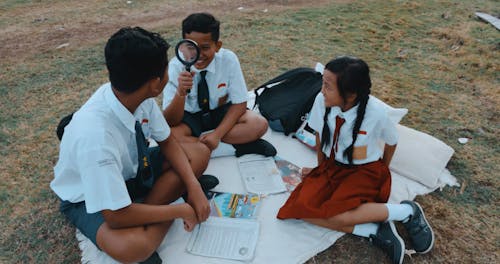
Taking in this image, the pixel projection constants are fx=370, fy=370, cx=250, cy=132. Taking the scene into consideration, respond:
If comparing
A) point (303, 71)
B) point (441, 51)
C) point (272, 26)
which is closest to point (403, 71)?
point (441, 51)

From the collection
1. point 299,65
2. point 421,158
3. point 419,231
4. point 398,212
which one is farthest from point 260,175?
point 299,65

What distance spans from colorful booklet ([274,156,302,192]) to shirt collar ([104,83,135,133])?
4.46 ft

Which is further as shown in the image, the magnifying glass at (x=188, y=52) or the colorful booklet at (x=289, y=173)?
the colorful booklet at (x=289, y=173)

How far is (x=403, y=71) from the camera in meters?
4.65

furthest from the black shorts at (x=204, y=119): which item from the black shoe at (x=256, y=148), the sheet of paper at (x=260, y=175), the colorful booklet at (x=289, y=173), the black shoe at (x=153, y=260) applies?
the black shoe at (x=153, y=260)

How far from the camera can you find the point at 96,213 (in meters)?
2.24

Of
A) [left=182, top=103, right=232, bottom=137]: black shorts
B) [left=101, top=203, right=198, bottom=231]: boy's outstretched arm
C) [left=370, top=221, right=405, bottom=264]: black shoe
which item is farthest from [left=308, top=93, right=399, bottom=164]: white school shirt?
[left=101, top=203, right=198, bottom=231]: boy's outstretched arm

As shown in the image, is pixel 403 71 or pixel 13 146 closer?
pixel 13 146

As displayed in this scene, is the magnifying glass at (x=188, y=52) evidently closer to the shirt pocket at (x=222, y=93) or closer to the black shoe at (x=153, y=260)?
the shirt pocket at (x=222, y=93)

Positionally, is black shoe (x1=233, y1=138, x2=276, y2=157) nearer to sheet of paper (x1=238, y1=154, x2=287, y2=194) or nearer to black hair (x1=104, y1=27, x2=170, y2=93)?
sheet of paper (x1=238, y1=154, x2=287, y2=194)

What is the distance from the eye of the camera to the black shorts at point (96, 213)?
222cm

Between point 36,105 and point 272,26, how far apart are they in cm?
363

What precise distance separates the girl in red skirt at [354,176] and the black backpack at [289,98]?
0.76 metres

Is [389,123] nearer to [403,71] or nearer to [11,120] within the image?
[403,71]
